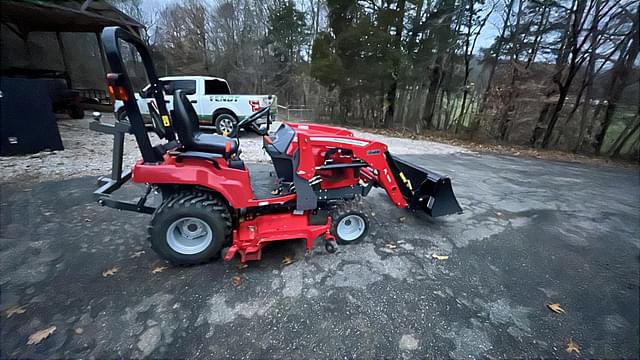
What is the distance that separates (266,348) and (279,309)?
0.33 meters

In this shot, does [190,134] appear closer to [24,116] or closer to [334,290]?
[334,290]

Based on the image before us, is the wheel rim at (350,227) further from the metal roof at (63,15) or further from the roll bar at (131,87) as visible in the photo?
the metal roof at (63,15)

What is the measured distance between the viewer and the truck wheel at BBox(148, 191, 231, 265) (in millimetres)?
2250

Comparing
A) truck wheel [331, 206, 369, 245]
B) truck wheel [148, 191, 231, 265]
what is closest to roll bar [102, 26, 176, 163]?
truck wheel [148, 191, 231, 265]

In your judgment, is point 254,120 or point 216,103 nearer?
point 254,120

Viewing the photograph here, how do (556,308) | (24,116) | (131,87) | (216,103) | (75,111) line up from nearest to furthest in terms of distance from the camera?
1. (131,87)
2. (556,308)
3. (24,116)
4. (216,103)
5. (75,111)

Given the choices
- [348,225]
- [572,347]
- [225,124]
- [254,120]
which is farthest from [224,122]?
[572,347]

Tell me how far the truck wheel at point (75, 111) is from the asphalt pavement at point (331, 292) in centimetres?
822

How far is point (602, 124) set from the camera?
351 inches

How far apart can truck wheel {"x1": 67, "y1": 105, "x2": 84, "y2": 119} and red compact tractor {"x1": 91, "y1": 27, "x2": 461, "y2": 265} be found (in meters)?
10.2

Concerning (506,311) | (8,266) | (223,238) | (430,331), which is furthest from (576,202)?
(8,266)

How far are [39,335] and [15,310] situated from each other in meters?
0.42

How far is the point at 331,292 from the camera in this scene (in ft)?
7.24

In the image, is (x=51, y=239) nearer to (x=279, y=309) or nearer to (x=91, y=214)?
(x=91, y=214)
